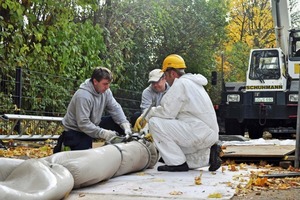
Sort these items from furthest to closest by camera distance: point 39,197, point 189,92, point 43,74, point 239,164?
point 43,74
point 239,164
point 189,92
point 39,197

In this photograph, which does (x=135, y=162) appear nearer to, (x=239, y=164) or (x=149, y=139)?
(x=149, y=139)

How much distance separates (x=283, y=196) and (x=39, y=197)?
73.5 inches

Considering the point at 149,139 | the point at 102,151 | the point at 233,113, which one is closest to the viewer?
the point at 102,151

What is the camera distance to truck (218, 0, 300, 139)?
1345 cm

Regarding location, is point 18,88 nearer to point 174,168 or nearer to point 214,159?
point 174,168

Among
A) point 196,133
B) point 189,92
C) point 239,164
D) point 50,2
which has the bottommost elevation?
point 239,164

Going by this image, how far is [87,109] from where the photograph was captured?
20.2 feet

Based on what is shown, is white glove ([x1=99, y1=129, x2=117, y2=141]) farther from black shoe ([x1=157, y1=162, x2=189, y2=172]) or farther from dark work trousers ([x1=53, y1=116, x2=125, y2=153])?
black shoe ([x1=157, y1=162, x2=189, y2=172])

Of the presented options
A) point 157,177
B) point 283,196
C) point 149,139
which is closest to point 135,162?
point 157,177

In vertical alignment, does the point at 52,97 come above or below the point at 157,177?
above

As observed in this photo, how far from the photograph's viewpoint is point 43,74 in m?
11.7

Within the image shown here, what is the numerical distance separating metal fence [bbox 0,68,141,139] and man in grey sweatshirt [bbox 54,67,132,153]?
2.98 meters

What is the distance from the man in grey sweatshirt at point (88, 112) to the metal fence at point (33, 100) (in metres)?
2.98

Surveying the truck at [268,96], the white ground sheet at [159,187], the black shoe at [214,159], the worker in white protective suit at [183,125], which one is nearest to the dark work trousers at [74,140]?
the worker in white protective suit at [183,125]
